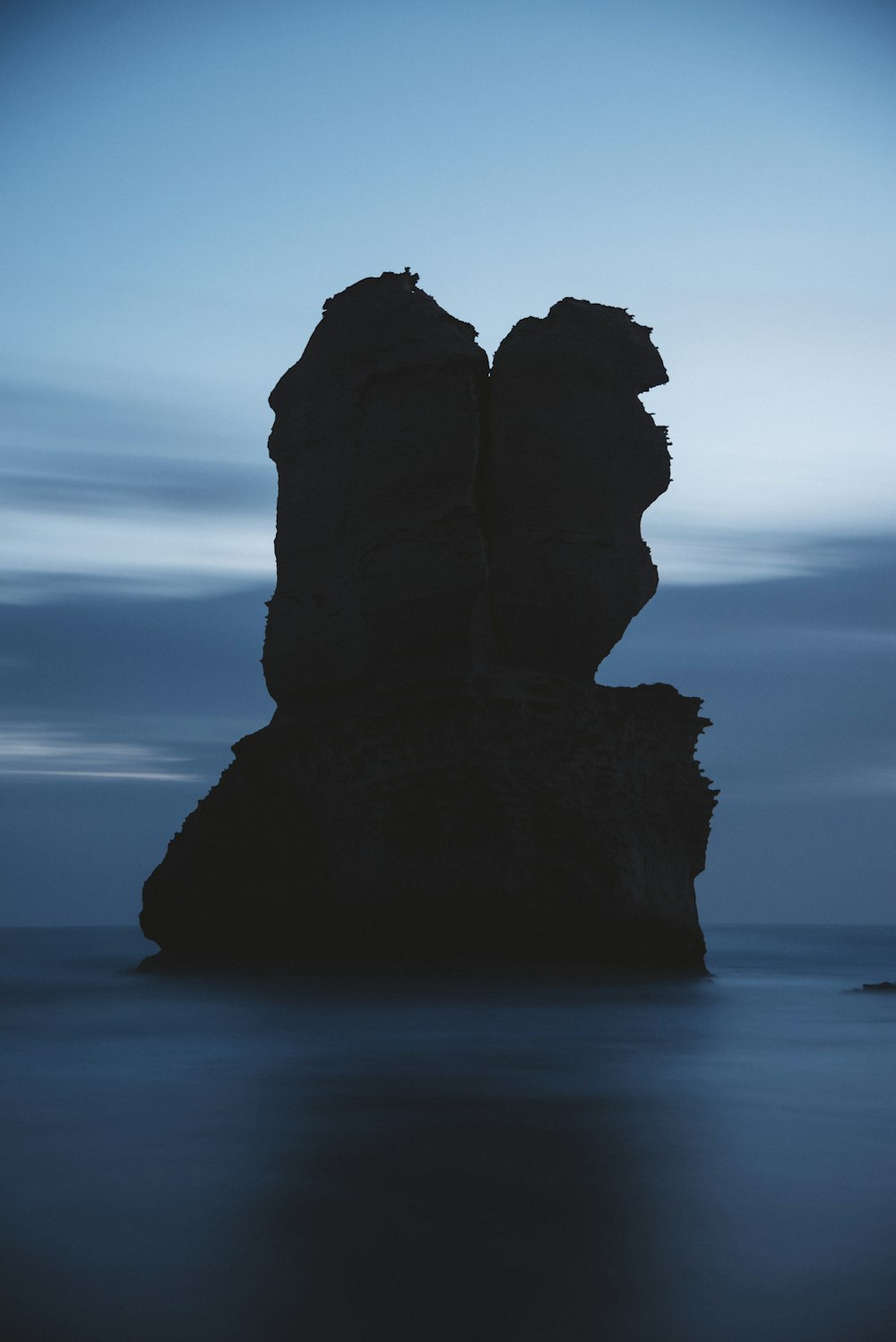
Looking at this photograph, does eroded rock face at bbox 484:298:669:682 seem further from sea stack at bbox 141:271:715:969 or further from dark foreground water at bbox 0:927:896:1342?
dark foreground water at bbox 0:927:896:1342

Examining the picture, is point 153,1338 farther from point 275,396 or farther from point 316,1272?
point 275,396

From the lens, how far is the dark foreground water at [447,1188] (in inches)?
186

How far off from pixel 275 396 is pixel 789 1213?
26854 millimetres

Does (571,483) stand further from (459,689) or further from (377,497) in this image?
(459,689)

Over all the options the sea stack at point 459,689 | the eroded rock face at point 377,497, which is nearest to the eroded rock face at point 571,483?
the sea stack at point 459,689

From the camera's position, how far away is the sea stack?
81.4 feet

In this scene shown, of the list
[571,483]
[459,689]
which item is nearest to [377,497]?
[571,483]

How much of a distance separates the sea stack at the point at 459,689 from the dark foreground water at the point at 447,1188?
9.91 metres

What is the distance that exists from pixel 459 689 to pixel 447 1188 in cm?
1862

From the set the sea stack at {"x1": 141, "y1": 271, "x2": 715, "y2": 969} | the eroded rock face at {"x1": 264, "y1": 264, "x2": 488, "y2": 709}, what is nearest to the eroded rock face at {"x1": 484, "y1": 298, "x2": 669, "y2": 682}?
the sea stack at {"x1": 141, "y1": 271, "x2": 715, "y2": 969}

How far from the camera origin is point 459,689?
82.2ft

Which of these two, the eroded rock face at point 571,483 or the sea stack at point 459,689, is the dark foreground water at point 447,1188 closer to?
the sea stack at point 459,689

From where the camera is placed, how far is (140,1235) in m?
5.75

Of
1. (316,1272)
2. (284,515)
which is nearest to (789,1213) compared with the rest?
(316,1272)
